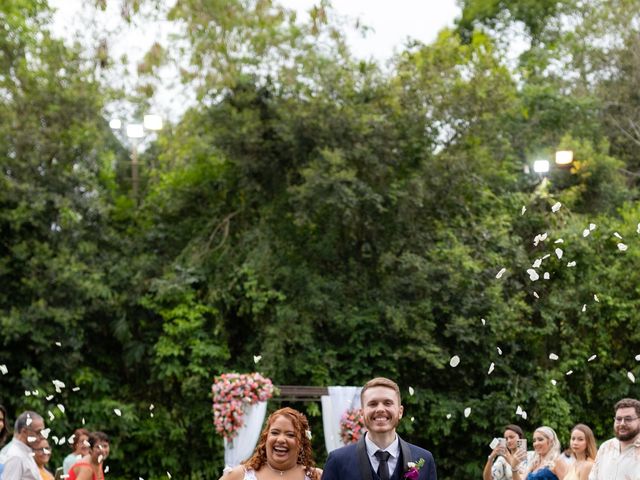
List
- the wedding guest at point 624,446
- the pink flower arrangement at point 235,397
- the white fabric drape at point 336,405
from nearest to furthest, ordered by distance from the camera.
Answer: the wedding guest at point 624,446, the pink flower arrangement at point 235,397, the white fabric drape at point 336,405

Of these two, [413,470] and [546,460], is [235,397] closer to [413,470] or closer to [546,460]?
[546,460]

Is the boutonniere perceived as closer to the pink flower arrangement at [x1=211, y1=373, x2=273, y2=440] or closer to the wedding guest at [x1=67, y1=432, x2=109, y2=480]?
the wedding guest at [x1=67, y1=432, x2=109, y2=480]

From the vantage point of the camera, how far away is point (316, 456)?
54.1ft

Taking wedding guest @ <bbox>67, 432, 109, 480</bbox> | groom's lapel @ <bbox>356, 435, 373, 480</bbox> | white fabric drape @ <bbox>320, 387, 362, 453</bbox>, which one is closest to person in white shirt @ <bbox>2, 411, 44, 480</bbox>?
wedding guest @ <bbox>67, 432, 109, 480</bbox>

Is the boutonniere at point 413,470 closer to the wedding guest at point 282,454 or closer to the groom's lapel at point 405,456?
the groom's lapel at point 405,456

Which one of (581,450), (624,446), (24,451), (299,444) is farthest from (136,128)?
(299,444)

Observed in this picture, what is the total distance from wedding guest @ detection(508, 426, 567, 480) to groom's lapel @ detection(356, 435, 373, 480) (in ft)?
15.3

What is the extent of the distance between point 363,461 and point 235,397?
10.6 meters

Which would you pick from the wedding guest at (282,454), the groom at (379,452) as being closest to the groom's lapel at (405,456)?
the groom at (379,452)

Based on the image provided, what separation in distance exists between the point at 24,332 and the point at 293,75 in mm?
5501

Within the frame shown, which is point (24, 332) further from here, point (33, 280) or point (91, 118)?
point (91, 118)

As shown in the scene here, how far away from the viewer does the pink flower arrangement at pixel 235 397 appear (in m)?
14.1

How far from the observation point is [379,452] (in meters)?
3.80

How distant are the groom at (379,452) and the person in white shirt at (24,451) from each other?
342cm
